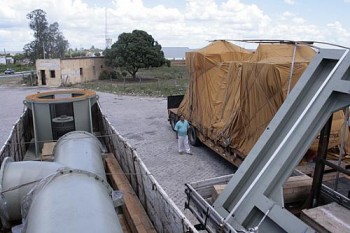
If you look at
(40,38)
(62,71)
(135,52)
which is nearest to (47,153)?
(135,52)

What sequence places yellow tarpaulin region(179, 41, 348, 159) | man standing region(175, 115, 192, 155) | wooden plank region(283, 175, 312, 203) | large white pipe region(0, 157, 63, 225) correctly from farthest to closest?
1. man standing region(175, 115, 192, 155)
2. yellow tarpaulin region(179, 41, 348, 159)
3. wooden plank region(283, 175, 312, 203)
4. large white pipe region(0, 157, 63, 225)

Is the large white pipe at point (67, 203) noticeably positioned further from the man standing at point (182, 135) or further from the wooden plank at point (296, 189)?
the man standing at point (182, 135)

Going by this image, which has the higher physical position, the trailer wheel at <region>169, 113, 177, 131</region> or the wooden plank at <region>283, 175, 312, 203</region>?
the wooden plank at <region>283, 175, 312, 203</region>

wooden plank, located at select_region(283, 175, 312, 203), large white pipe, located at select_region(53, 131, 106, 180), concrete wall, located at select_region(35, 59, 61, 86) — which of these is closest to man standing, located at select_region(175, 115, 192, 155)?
large white pipe, located at select_region(53, 131, 106, 180)

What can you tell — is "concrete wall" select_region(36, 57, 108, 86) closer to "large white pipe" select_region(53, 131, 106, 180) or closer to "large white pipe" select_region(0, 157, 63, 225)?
"large white pipe" select_region(53, 131, 106, 180)

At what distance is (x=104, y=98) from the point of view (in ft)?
86.1

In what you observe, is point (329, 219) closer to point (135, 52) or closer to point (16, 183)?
point (16, 183)

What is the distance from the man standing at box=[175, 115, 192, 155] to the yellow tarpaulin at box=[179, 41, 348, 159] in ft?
1.96

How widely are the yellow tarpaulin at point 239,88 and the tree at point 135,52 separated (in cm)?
2314

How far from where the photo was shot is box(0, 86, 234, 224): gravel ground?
390 inches

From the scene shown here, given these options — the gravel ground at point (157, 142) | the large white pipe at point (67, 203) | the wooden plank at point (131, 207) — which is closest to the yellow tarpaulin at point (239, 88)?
the gravel ground at point (157, 142)

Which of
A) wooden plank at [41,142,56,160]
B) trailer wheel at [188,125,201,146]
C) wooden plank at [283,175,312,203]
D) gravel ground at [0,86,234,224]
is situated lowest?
gravel ground at [0,86,234,224]

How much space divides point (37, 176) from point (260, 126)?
20.1 ft

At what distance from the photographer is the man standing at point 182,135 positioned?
11.7 metres
